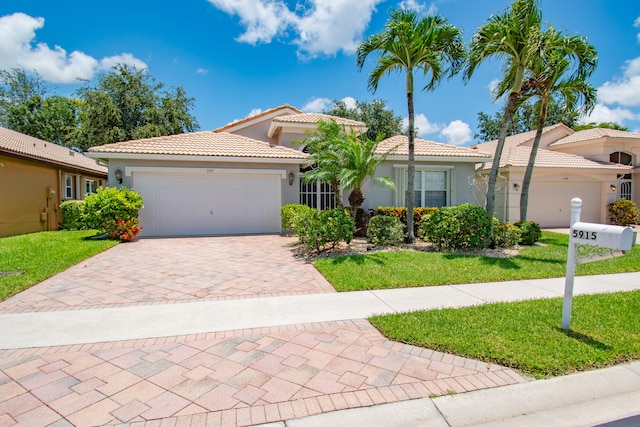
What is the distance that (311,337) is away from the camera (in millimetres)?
4195

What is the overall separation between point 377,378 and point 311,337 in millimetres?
1120

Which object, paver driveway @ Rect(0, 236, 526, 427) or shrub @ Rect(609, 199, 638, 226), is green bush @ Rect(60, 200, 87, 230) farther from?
shrub @ Rect(609, 199, 638, 226)

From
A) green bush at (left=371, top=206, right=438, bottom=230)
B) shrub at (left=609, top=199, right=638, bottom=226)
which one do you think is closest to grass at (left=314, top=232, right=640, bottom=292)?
green bush at (left=371, top=206, right=438, bottom=230)

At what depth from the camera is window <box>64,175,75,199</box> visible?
18.0 meters

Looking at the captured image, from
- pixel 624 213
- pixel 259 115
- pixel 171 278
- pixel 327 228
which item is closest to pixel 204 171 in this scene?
pixel 327 228

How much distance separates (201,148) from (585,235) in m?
12.7

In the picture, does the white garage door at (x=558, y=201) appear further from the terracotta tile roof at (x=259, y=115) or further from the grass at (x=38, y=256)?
the grass at (x=38, y=256)

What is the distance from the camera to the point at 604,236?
3.79 meters

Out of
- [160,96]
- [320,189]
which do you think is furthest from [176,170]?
[160,96]

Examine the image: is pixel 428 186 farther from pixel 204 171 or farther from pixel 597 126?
pixel 597 126

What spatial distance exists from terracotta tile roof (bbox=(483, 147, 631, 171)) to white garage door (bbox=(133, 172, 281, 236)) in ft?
38.3

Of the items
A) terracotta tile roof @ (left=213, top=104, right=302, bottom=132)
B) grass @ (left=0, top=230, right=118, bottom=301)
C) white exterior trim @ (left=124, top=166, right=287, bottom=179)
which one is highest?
terracotta tile roof @ (left=213, top=104, right=302, bottom=132)

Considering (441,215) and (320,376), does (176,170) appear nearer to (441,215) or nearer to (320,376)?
(441,215)

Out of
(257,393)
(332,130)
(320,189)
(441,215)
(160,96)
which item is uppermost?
(160,96)
